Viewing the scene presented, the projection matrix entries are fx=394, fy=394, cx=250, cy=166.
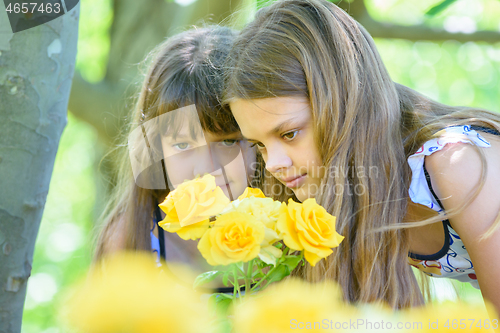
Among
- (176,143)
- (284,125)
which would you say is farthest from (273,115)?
(176,143)

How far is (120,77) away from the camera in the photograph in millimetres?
2215

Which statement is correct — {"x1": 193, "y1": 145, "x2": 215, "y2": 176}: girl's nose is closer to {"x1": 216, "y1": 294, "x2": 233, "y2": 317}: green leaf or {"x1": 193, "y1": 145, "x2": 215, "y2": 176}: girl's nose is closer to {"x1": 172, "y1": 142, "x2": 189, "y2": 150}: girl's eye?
{"x1": 172, "y1": 142, "x2": 189, "y2": 150}: girl's eye

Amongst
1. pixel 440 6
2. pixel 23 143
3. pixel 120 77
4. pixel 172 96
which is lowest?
pixel 23 143

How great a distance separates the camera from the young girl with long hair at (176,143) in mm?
1459

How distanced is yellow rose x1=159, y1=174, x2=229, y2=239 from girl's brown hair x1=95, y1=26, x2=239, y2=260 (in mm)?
863

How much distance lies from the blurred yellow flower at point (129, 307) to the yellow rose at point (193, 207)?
0.79 ft

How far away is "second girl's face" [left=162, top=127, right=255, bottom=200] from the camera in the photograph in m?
1.44

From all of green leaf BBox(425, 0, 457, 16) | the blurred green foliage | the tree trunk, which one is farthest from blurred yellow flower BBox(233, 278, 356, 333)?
the blurred green foliage

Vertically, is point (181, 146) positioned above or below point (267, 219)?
above

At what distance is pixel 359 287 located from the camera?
1045 mm

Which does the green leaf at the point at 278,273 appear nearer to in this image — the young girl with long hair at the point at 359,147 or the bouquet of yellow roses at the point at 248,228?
the bouquet of yellow roses at the point at 248,228

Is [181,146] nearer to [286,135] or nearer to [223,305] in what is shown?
[286,135]

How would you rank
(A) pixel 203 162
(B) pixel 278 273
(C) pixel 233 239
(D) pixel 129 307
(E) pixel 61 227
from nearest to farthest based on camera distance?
(D) pixel 129 307 < (C) pixel 233 239 < (B) pixel 278 273 < (A) pixel 203 162 < (E) pixel 61 227

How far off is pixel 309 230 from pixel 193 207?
162 millimetres
